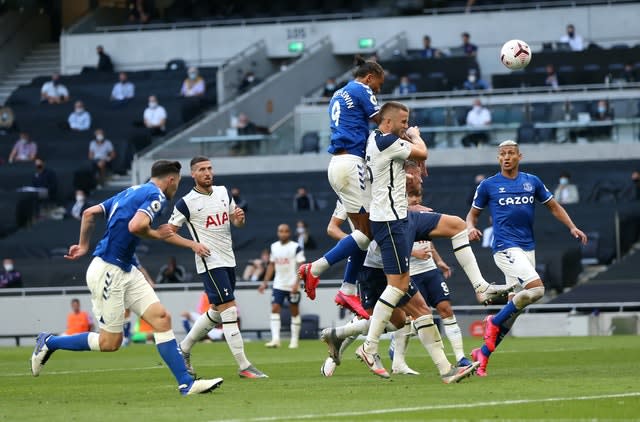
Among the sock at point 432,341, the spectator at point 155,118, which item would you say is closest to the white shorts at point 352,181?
the sock at point 432,341

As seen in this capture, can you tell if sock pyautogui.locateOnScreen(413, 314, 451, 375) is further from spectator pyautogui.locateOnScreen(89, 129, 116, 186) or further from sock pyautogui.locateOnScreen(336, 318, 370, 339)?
spectator pyautogui.locateOnScreen(89, 129, 116, 186)

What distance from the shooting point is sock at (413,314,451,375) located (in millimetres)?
13734

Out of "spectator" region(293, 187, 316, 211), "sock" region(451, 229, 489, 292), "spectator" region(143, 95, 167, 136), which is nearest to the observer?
"sock" region(451, 229, 489, 292)

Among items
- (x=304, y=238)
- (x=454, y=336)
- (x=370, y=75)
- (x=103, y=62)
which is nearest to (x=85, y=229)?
(x=370, y=75)

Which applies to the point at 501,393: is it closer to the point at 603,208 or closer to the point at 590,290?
the point at 590,290

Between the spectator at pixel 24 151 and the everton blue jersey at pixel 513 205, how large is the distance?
25531 mm

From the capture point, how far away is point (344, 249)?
15.0 meters

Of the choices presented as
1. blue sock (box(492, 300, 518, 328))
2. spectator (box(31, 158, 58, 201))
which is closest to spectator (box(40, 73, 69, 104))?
spectator (box(31, 158, 58, 201))

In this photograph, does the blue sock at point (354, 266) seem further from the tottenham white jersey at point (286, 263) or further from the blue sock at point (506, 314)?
the tottenham white jersey at point (286, 263)

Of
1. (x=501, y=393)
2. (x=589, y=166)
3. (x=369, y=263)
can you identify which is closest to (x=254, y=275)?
(x=589, y=166)

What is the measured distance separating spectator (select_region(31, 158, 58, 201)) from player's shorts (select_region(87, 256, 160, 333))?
2463cm

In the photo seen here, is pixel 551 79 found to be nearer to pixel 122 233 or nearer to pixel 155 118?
pixel 155 118

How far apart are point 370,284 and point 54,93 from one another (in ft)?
98.2

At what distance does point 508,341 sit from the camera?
25.0 metres
